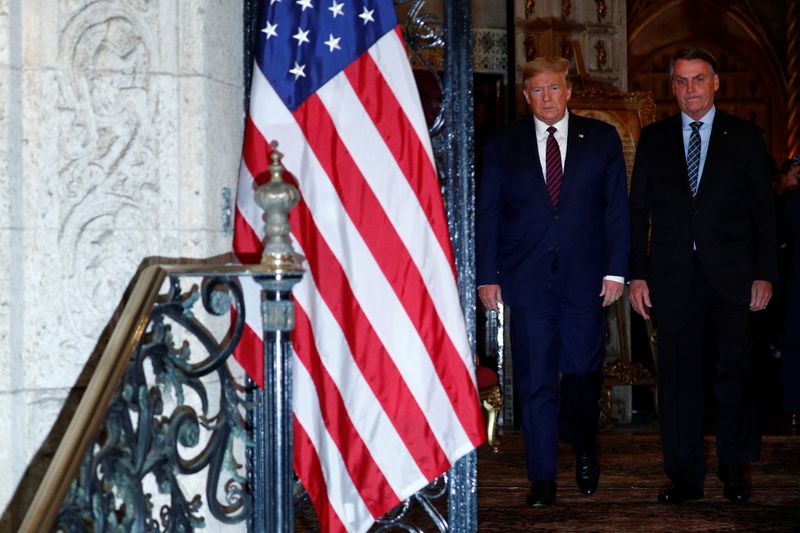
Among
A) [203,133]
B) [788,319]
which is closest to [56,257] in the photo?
[203,133]

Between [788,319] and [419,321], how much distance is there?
4328 millimetres

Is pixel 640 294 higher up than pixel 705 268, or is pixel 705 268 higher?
pixel 705 268

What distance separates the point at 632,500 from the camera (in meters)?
4.71

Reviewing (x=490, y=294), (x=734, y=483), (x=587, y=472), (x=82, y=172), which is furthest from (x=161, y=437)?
(x=734, y=483)

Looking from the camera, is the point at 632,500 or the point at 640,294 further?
the point at 640,294

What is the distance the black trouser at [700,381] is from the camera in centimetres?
466

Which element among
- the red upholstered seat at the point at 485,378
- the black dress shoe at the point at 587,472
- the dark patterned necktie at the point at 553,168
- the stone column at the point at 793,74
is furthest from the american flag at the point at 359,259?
the stone column at the point at 793,74

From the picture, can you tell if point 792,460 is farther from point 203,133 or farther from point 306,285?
point 203,133

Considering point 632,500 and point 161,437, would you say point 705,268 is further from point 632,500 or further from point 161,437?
point 161,437

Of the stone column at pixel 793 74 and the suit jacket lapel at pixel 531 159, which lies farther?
the stone column at pixel 793 74

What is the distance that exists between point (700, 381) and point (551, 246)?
856 mm

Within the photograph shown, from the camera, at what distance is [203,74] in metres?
3.47

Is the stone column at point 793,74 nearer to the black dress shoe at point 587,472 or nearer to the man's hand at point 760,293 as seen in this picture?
the man's hand at point 760,293

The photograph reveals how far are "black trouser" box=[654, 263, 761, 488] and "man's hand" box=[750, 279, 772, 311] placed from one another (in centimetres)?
6
